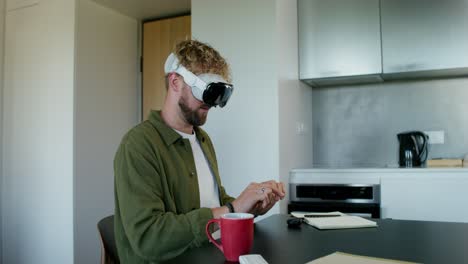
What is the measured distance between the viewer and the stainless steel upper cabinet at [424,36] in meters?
2.75

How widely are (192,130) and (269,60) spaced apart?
1267 millimetres

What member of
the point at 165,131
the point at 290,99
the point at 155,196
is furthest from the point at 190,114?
the point at 290,99

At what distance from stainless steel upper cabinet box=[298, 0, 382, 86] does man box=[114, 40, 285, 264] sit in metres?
1.72

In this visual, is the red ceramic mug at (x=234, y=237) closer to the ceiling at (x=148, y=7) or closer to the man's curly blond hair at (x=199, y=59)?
the man's curly blond hair at (x=199, y=59)

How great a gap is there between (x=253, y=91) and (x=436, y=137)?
56.3 inches

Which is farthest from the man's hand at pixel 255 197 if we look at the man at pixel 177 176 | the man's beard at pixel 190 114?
the man's beard at pixel 190 114

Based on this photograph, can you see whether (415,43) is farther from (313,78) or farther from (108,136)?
(108,136)

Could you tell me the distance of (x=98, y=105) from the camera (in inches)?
126

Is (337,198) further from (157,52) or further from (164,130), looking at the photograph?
(157,52)

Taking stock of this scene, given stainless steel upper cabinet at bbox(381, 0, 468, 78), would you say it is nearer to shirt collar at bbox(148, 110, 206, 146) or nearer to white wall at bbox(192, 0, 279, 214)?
white wall at bbox(192, 0, 279, 214)

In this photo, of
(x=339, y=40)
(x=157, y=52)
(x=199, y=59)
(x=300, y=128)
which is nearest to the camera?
(x=199, y=59)

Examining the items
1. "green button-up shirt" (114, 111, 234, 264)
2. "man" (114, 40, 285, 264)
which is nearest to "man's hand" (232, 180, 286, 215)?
"man" (114, 40, 285, 264)

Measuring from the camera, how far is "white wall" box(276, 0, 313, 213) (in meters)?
2.67

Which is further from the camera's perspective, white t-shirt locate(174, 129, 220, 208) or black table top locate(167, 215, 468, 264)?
white t-shirt locate(174, 129, 220, 208)
